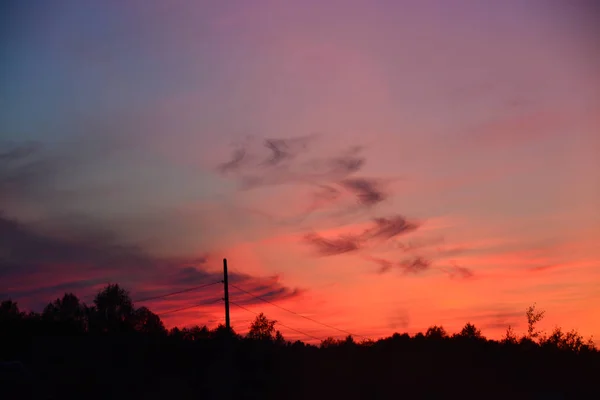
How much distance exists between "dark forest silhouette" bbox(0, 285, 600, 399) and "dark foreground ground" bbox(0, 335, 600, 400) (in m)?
0.08

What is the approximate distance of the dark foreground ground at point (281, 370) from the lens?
1481 inches

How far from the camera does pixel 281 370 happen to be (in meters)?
46.2

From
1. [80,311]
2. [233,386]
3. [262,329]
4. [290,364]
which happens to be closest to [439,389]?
[290,364]

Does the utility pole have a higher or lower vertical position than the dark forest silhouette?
higher

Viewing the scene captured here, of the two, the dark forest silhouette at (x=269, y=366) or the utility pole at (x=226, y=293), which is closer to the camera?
the dark forest silhouette at (x=269, y=366)

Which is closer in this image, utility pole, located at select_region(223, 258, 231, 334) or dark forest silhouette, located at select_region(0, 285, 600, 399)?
dark forest silhouette, located at select_region(0, 285, 600, 399)

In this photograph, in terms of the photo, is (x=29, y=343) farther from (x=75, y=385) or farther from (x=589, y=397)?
(x=589, y=397)

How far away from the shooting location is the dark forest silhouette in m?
38.0

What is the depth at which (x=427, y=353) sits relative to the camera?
54.7 meters

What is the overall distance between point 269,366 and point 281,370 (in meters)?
1.43

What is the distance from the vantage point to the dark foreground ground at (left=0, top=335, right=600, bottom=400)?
37625 mm

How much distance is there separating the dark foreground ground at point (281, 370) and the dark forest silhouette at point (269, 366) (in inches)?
3.0

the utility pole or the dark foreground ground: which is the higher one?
the utility pole

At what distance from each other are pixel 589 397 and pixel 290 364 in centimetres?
2030
